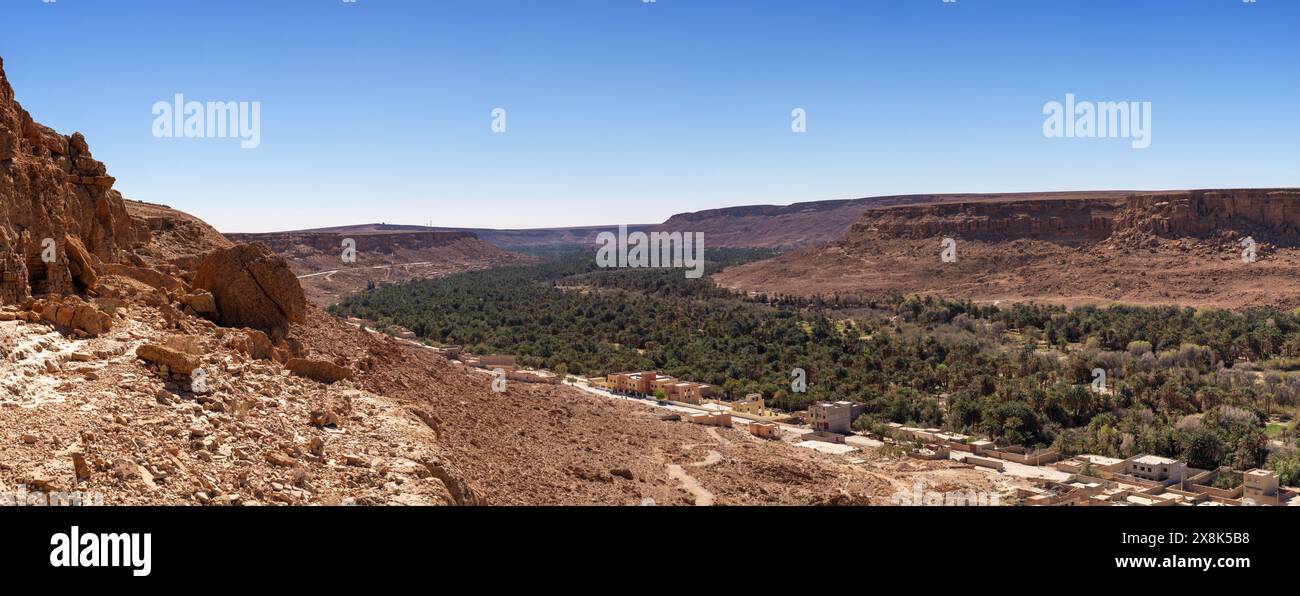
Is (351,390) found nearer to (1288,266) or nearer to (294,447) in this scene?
(294,447)

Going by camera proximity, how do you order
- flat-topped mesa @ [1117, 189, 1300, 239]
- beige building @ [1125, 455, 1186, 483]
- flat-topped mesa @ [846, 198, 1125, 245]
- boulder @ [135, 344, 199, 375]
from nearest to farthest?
1. boulder @ [135, 344, 199, 375]
2. beige building @ [1125, 455, 1186, 483]
3. flat-topped mesa @ [1117, 189, 1300, 239]
4. flat-topped mesa @ [846, 198, 1125, 245]

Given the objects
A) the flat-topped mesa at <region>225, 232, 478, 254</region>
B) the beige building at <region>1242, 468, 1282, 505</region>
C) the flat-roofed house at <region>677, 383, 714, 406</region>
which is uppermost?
the flat-topped mesa at <region>225, 232, 478, 254</region>

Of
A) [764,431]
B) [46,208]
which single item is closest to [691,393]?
[764,431]

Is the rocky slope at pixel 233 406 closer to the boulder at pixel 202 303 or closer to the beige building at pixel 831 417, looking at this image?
the boulder at pixel 202 303

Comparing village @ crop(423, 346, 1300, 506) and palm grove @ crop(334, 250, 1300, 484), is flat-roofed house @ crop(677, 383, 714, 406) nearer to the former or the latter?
village @ crop(423, 346, 1300, 506)

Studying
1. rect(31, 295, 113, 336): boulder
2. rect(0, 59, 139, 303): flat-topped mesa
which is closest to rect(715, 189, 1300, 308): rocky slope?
rect(0, 59, 139, 303): flat-topped mesa

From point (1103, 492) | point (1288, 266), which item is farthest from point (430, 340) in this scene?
point (1288, 266)
